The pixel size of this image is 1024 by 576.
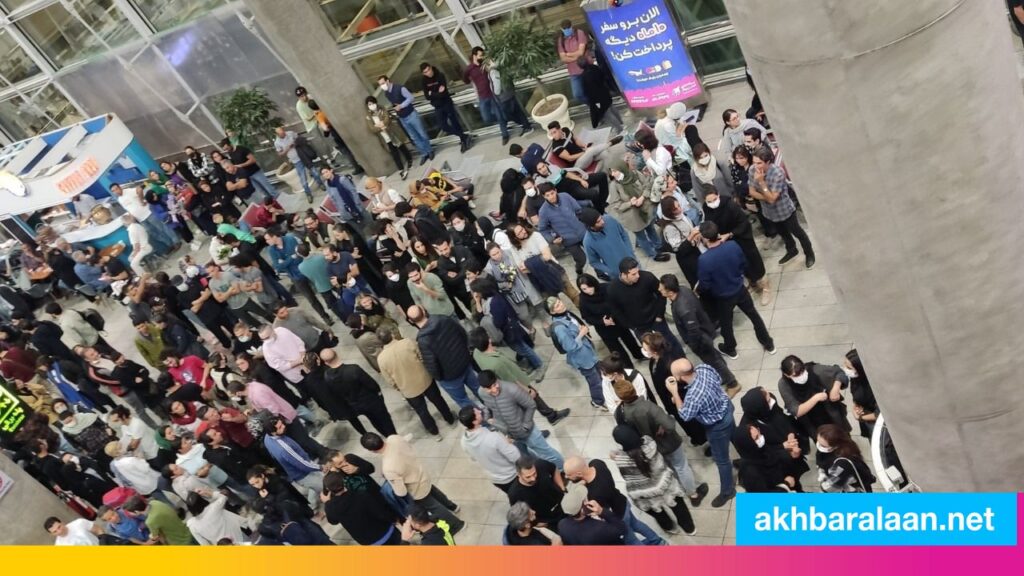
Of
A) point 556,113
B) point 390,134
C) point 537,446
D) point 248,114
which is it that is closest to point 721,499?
point 537,446

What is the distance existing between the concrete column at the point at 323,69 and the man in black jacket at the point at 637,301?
8051 mm

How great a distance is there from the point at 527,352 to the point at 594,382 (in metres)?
1.23

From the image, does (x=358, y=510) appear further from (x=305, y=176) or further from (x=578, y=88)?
(x=305, y=176)

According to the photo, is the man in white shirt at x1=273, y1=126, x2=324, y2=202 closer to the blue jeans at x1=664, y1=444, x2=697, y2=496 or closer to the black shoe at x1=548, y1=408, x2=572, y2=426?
the black shoe at x1=548, y1=408, x2=572, y2=426

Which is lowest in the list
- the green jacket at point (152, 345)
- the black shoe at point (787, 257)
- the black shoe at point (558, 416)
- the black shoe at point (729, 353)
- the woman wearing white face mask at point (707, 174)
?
the black shoe at point (787, 257)

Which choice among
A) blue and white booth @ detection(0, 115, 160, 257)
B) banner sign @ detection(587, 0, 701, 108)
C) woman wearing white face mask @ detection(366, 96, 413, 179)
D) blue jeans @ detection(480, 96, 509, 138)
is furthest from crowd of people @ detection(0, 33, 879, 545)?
blue and white booth @ detection(0, 115, 160, 257)

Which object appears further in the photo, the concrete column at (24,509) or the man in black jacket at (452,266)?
the concrete column at (24,509)

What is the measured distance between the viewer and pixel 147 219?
16.2 meters

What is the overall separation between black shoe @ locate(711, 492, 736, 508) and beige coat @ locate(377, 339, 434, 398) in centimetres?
302

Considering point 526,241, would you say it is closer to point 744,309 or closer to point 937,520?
point 744,309

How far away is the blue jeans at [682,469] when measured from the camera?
23.5 ft

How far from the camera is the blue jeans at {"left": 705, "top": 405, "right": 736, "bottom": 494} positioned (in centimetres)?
702

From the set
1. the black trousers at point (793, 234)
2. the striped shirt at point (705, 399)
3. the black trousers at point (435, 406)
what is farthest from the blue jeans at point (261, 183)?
the striped shirt at point (705, 399)

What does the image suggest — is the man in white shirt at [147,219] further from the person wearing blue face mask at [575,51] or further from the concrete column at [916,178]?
the concrete column at [916,178]
